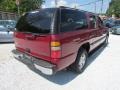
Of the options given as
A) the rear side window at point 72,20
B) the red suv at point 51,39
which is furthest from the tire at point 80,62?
the rear side window at point 72,20

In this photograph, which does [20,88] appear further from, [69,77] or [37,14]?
[37,14]

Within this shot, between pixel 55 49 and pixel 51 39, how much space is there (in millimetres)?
249

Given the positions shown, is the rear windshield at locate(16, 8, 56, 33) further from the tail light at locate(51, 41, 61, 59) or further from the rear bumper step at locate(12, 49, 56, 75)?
the rear bumper step at locate(12, 49, 56, 75)

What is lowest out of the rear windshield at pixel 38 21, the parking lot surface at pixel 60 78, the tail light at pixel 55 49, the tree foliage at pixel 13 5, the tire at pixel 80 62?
the parking lot surface at pixel 60 78

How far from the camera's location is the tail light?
433 centimetres

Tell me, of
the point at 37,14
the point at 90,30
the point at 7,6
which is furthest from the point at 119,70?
the point at 7,6

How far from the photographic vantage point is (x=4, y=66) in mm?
6215

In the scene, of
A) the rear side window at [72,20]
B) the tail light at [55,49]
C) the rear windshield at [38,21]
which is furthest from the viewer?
the rear side window at [72,20]

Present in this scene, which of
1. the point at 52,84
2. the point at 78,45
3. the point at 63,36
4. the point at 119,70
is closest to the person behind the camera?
the point at 63,36

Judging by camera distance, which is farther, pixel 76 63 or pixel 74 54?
pixel 76 63

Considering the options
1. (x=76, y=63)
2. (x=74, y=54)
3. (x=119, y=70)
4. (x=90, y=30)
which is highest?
(x=90, y=30)

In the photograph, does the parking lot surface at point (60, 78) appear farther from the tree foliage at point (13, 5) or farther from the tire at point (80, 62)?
the tree foliage at point (13, 5)

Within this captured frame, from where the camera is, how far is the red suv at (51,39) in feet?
14.4

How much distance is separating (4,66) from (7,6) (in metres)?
33.9
